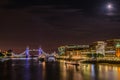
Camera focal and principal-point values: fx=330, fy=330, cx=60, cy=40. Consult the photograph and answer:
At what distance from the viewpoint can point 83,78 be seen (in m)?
36.7

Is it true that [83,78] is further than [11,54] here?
No

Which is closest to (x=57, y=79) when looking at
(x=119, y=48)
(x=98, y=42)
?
(x=119, y=48)

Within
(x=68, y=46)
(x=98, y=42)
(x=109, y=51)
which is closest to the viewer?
(x=109, y=51)

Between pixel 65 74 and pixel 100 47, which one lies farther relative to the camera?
pixel 100 47

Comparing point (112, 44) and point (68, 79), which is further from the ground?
point (112, 44)

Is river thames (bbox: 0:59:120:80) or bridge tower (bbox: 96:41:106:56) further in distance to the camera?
bridge tower (bbox: 96:41:106:56)

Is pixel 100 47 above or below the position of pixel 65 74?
above

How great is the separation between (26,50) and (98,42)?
2662 inches

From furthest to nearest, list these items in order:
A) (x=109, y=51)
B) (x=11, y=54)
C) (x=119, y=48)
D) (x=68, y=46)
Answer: (x=11, y=54), (x=68, y=46), (x=109, y=51), (x=119, y=48)

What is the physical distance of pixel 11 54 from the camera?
174 meters

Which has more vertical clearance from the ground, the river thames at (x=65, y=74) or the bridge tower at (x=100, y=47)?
the bridge tower at (x=100, y=47)

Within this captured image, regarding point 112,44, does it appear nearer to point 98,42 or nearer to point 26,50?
point 98,42

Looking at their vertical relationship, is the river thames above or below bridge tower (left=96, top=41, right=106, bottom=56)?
below

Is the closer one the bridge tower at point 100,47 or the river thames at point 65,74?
the river thames at point 65,74
